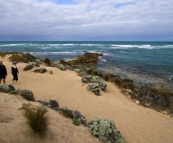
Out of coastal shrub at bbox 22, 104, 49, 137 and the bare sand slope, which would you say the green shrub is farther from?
coastal shrub at bbox 22, 104, 49, 137

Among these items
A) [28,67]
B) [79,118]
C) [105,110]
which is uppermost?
[28,67]

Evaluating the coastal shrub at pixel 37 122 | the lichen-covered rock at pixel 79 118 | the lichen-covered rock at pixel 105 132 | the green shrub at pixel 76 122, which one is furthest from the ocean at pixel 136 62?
the coastal shrub at pixel 37 122

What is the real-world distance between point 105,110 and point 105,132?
298 centimetres

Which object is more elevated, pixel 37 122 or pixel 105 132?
pixel 37 122

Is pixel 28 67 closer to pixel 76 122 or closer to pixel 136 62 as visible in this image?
pixel 76 122

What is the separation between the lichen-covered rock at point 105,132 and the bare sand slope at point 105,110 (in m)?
0.25

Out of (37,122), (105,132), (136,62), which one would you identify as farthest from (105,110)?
(136,62)

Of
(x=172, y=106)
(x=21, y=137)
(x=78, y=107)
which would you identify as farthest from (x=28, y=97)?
(x=172, y=106)

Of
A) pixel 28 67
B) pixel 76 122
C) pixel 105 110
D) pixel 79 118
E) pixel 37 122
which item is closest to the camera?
pixel 37 122

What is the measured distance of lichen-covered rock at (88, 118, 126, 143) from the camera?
5.75m

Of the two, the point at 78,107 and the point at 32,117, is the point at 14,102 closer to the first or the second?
the point at 32,117

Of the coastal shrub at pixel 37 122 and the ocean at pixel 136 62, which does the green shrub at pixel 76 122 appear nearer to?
the coastal shrub at pixel 37 122

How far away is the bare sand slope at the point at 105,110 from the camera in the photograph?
6832 millimetres

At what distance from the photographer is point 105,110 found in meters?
8.82
